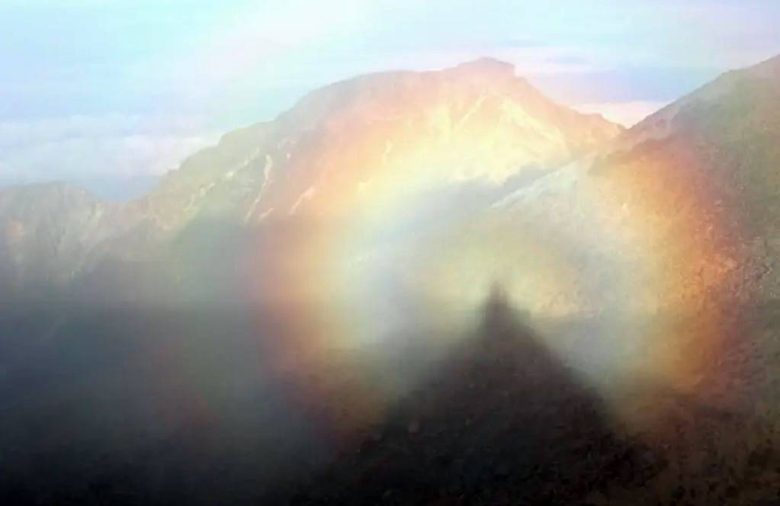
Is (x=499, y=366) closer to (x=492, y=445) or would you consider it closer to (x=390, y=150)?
(x=492, y=445)

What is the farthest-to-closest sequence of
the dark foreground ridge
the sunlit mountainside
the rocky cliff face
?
1. the rocky cliff face
2. the sunlit mountainside
3. the dark foreground ridge

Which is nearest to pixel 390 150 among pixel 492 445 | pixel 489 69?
pixel 489 69

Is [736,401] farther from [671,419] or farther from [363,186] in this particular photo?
[363,186]

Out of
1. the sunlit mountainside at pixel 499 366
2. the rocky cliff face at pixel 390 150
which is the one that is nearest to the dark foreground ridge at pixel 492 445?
the sunlit mountainside at pixel 499 366

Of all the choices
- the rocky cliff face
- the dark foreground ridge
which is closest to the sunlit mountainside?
the dark foreground ridge

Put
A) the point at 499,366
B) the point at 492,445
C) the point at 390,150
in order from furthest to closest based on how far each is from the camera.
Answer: the point at 390,150 → the point at 499,366 → the point at 492,445

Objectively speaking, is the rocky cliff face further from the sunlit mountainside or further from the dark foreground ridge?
the dark foreground ridge

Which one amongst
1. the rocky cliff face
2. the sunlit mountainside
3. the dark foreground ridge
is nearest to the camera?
the dark foreground ridge

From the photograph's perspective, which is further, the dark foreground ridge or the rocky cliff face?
the rocky cliff face

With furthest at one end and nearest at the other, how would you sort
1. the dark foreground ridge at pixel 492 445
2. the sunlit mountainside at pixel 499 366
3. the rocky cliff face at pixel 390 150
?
the rocky cliff face at pixel 390 150 → the sunlit mountainside at pixel 499 366 → the dark foreground ridge at pixel 492 445

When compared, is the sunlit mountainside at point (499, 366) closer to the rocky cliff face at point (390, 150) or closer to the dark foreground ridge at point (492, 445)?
the dark foreground ridge at point (492, 445)

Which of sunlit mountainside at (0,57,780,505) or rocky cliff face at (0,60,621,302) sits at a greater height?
sunlit mountainside at (0,57,780,505)
